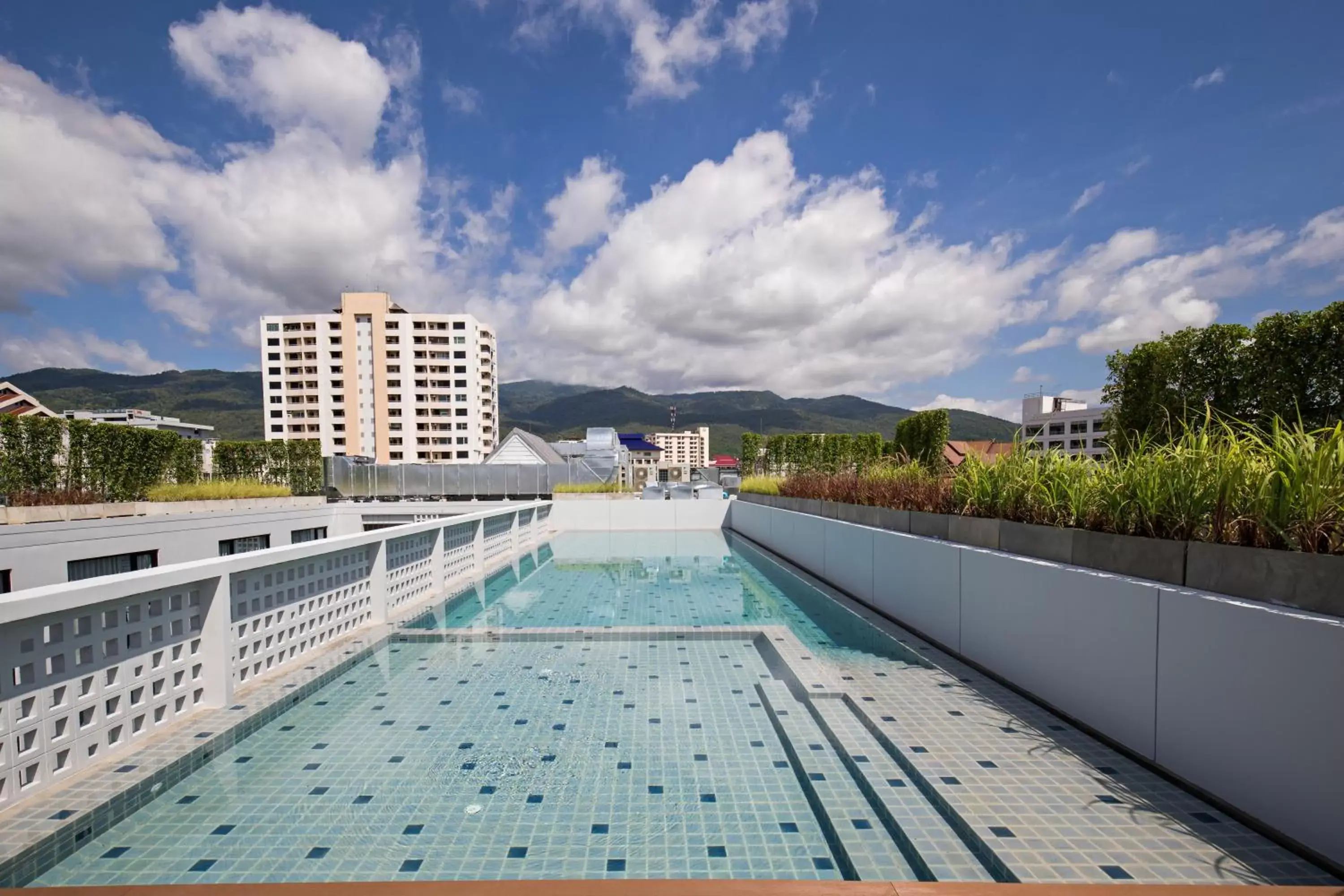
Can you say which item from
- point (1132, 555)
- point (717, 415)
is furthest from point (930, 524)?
point (717, 415)

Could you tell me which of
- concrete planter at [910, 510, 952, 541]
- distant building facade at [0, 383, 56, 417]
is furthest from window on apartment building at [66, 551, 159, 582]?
distant building facade at [0, 383, 56, 417]

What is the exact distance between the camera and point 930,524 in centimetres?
491

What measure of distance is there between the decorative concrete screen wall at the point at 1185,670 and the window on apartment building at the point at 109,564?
12.5 meters

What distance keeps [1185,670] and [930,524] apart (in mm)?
2678

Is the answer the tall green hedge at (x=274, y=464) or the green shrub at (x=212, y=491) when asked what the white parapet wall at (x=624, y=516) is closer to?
the green shrub at (x=212, y=491)

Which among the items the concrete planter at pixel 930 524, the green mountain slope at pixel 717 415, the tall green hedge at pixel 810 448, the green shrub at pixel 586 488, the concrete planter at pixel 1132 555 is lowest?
the green shrub at pixel 586 488

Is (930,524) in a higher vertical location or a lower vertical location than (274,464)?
lower

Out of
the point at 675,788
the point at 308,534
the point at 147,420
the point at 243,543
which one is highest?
the point at 147,420

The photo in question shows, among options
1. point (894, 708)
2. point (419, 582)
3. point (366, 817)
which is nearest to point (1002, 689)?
point (894, 708)

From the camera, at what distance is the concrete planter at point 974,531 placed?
3.94 metres

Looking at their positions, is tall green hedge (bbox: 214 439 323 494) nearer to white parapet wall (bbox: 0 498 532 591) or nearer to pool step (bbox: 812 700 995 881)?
white parapet wall (bbox: 0 498 532 591)

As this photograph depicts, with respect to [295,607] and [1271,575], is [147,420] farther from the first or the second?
[1271,575]

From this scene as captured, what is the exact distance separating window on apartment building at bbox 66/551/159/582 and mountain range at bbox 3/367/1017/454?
61503 millimetres

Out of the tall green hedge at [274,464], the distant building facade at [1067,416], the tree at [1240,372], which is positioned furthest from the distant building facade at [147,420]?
the distant building facade at [1067,416]
